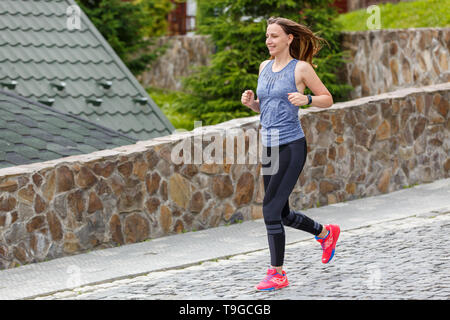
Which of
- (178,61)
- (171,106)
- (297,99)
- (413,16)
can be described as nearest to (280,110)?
(297,99)

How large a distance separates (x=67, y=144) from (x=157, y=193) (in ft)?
5.19

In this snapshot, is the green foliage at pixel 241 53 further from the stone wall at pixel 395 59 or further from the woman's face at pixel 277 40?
the woman's face at pixel 277 40

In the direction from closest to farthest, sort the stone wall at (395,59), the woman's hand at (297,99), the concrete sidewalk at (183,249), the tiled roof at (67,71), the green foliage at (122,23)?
the woman's hand at (297,99), the concrete sidewalk at (183,249), the tiled roof at (67,71), the stone wall at (395,59), the green foliage at (122,23)

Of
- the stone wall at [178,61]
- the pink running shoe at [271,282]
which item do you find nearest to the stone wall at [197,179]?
the pink running shoe at [271,282]

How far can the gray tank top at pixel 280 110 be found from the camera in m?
6.16

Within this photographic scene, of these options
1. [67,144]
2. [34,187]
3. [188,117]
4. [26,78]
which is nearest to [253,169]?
[67,144]

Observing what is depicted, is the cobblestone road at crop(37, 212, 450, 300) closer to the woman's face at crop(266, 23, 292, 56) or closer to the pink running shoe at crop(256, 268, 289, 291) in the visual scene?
the pink running shoe at crop(256, 268, 289, 291)

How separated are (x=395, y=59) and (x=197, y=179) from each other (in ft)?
25.8

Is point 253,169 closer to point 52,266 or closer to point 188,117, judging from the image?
point 52,266

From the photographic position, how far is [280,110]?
20.2 ft

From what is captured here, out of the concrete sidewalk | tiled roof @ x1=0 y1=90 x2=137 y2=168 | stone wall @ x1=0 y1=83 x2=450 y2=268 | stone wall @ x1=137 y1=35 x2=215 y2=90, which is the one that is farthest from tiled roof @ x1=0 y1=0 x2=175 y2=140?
stone wall @ x1=137 y1=35 x2=215 y2=90

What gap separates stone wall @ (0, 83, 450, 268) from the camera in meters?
7.88

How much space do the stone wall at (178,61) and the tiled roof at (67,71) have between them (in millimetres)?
12908

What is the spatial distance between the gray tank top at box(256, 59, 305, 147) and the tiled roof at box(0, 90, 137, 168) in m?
3.67
